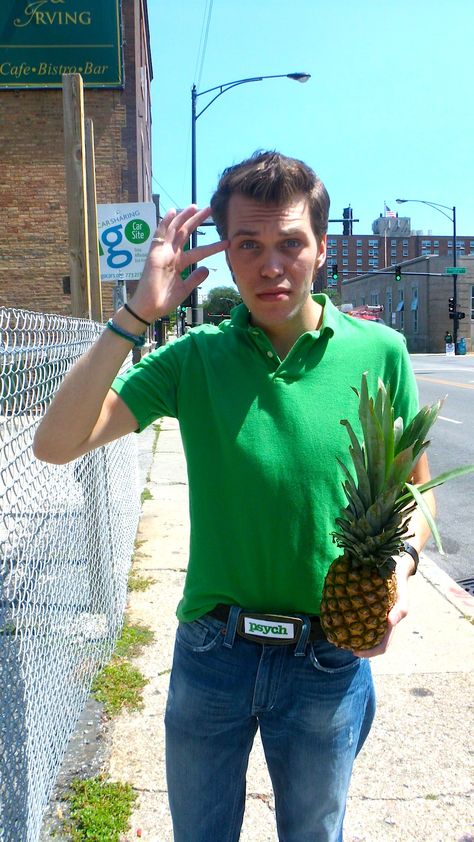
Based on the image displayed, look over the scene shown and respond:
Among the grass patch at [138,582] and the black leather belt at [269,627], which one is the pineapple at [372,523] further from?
the grass patch at [138,582]

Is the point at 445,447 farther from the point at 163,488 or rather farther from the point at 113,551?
the point at 113,551

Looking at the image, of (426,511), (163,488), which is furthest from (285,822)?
(163,488)

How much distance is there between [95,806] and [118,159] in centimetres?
1958

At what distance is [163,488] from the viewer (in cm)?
869

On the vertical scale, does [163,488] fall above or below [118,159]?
below

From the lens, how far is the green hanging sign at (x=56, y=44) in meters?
19.7

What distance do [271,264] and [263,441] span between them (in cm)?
45

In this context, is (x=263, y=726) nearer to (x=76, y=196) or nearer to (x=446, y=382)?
(x=76, y=196)

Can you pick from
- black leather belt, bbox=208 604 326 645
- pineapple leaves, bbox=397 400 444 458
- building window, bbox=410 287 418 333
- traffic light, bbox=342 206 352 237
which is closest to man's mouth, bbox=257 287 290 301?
pineapple leaves, bbox=397 400 444 458

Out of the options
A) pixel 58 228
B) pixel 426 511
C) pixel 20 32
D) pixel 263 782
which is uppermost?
pixel 20 32

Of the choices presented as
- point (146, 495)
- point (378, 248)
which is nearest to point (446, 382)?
point (146, 495)

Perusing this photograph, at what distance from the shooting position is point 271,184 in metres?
1.85

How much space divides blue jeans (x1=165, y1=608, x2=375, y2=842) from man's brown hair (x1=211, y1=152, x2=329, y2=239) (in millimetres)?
1060

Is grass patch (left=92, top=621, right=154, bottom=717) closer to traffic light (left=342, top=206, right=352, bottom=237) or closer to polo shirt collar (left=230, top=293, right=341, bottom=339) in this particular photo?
polo shirt collar (left=230, top=293, right=341, bottom=339)
